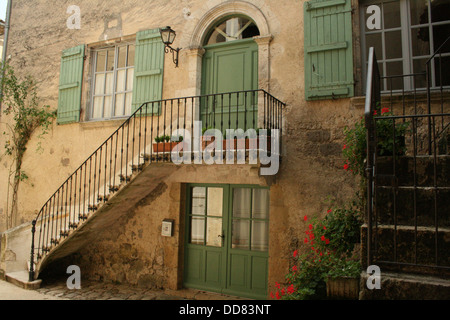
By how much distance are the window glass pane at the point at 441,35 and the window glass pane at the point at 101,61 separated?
19.6 feet

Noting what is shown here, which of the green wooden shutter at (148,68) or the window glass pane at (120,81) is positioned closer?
the green wooden shutter at (148,68)

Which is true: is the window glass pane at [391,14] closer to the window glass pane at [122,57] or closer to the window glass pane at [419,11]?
the window glass pane at [419,11]

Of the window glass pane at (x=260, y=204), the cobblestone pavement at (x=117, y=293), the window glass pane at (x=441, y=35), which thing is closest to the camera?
the window glass pane at (x=441, y=35)

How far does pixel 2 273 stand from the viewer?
588cm

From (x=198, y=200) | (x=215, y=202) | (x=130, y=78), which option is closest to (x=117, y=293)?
(x=198, y=200)

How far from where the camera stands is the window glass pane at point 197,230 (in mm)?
5883

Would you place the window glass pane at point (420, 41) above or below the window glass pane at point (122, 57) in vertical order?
below

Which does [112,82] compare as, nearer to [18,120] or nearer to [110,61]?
[110,61]

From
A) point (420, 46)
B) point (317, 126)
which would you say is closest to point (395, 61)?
point (420, 46)

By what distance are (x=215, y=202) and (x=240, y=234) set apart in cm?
71

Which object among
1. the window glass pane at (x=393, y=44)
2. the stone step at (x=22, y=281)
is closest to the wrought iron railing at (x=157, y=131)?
the stone step at (x=22, y=281)

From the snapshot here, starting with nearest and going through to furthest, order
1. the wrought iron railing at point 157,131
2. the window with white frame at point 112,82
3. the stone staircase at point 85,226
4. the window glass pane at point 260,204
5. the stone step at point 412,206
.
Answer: the stone step at point 412,206 < the wrought iron railing at point 157,131 < the stone staircase at point 85,226 < the window glass pane at point 260,204 < the window with white frame at point 112,82

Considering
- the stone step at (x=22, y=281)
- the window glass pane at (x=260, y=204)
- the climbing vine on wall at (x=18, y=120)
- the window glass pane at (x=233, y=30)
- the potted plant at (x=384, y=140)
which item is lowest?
the stone step at (x=22, y=281)
